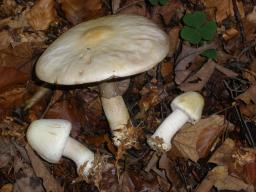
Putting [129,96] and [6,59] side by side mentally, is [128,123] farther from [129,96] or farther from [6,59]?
Result: [6,59]

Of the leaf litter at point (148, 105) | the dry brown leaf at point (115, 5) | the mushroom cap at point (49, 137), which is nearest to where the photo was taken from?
the mushroom cap at point (49, 137)

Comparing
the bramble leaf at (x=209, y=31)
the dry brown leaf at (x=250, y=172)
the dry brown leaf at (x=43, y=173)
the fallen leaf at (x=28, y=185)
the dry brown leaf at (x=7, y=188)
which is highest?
the bramble leaf at (x=209, y=31)

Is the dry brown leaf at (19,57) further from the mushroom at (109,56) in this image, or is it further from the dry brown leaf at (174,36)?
the dry brown leaf at (174,36)

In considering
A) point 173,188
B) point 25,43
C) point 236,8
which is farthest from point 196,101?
point 25,43

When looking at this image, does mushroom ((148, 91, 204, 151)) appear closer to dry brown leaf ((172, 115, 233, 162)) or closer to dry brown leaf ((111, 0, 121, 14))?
dry brown leaf ((172, 115, 233, 162))

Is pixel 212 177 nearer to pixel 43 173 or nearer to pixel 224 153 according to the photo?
pixel 224 153

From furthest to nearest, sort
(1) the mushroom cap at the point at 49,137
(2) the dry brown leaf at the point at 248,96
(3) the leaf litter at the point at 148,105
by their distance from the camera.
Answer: (2) the dry brown leaf at the point at 248,96 → (3) the leaf litter at the point at 148,105 → (1) the mushroom cap at the point at 49,137

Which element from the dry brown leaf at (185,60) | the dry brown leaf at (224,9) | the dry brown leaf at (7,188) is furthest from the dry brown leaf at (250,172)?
the dry brown leaf at (7,188)
